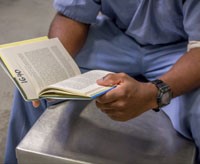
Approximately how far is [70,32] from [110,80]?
0.29m

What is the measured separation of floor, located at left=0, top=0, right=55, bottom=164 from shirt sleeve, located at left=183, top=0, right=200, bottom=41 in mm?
946

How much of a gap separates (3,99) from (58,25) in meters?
0.67

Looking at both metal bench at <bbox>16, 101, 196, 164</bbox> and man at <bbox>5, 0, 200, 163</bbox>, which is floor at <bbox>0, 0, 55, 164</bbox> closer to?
man at <bbox>5, 0, 200, 163</bbox>

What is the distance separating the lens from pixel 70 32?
971 millimetres

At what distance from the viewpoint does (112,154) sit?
0.75m

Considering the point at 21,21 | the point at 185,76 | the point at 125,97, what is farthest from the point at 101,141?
the point at 21,21

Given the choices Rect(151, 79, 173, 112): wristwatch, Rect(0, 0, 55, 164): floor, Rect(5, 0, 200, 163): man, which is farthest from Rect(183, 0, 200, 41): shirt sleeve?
Rect(0, 0, 55, 164): floor

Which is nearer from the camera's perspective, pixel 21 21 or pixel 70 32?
pixel 70 32

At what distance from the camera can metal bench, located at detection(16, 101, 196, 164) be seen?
744 mm

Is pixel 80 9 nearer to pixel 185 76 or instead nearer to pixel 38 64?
pixel 38 64

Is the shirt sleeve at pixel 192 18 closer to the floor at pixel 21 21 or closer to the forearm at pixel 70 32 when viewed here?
the forearm at pixel 70 32

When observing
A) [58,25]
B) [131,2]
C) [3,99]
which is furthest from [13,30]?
[131,2]

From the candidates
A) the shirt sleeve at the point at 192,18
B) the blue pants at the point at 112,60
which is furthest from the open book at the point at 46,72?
the shirt sleeve at the point at 192,18

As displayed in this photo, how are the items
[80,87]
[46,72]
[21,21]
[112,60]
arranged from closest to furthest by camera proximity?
[80,87] → [46,72] → [112,60] → [21,21]
